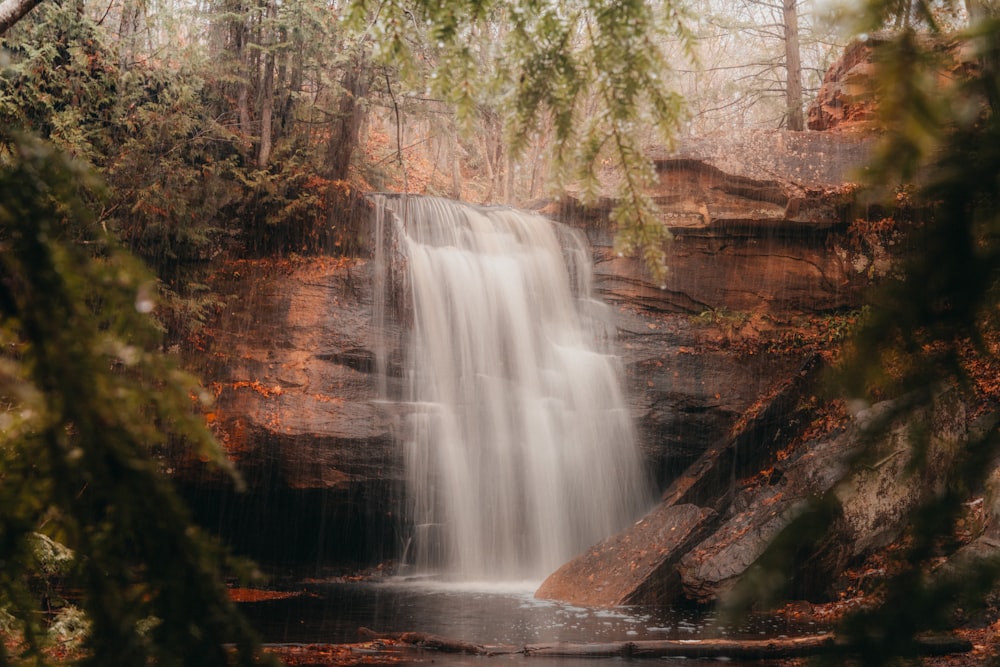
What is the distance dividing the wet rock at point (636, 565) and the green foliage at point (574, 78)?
801cm

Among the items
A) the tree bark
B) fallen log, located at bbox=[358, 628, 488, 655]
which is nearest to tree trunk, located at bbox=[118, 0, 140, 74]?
the tree bark

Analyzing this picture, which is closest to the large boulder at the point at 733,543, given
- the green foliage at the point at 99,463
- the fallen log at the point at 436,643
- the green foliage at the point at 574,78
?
the fallen log at the point at 436,643

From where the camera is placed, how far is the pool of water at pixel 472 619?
7770 millimetres

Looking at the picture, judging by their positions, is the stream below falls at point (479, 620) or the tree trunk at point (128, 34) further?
the tree trunk at point (128, 34)

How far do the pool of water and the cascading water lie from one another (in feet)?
4.39

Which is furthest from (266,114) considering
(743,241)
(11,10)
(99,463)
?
(99,463)

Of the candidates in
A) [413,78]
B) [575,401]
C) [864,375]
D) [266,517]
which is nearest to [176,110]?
[266,517]

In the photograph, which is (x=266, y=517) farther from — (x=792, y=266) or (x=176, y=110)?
(x=792, y=266)

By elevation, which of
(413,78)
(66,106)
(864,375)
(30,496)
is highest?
(66,106)

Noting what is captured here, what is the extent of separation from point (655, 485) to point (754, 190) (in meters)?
5.85

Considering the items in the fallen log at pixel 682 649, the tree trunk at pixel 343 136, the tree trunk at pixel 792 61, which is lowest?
the fallen log at pixel 682 649

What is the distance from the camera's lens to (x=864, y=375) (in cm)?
132

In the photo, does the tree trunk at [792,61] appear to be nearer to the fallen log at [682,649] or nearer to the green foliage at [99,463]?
the fallen log at [682,649]

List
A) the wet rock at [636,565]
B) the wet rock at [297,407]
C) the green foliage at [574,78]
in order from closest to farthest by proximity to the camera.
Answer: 1. the green foliage at [574,78]
2. the wet rock at [636,565]
3. the wet rock at [297,407]
